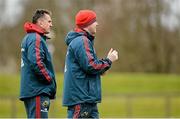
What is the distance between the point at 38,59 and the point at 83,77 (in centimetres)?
65

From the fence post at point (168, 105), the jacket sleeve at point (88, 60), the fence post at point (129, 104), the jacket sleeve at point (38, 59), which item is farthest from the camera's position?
the fence post at point (129, 104)

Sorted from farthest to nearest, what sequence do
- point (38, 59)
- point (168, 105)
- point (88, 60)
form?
point (168, 105)
point (38, 59)
point (88, 60)

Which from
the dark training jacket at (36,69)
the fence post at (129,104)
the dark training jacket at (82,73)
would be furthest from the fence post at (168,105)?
the dark training jacket at (82,73)

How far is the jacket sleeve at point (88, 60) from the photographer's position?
29.0 feet

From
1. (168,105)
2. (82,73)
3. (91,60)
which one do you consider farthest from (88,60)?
(168,105)

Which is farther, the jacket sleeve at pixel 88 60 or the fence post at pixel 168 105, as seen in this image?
the fence post at pixel 168 105

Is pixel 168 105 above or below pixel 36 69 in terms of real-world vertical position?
below

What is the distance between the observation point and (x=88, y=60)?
888 cm

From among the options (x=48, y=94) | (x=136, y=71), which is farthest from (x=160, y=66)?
(x=48, y=94)

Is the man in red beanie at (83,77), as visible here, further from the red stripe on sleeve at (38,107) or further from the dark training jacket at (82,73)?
the red stripe on sleeve at (38,107)

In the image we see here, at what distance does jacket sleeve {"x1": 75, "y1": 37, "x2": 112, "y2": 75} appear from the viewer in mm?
8852

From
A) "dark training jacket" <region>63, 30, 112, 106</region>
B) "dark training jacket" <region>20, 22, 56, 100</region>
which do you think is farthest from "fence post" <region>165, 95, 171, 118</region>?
"dark training jacket" <region>63, 30, 112, 106</region>

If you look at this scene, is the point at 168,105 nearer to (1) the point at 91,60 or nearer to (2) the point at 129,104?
(2) the point at 129,104

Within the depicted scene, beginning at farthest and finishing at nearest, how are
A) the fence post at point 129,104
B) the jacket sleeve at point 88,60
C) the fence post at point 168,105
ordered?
the fence post at point 129,104, the fence post at point 168,105, the jacket sleeve at point 88,60
